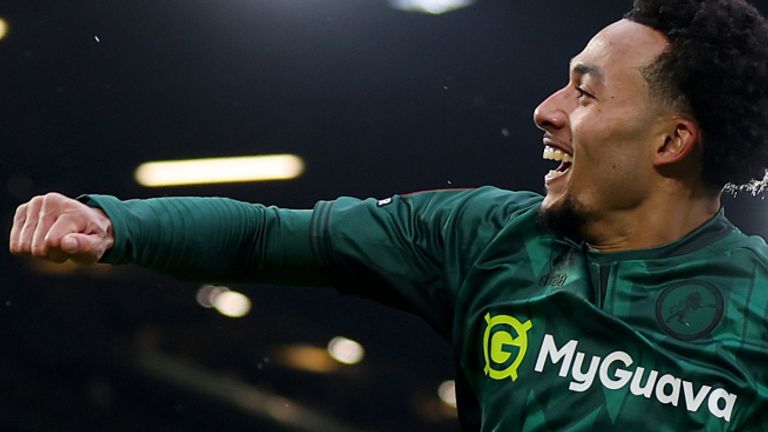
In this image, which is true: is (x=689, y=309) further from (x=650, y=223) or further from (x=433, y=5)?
(x=433, y=5)

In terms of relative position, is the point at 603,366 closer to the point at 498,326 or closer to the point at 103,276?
the point at 498,326

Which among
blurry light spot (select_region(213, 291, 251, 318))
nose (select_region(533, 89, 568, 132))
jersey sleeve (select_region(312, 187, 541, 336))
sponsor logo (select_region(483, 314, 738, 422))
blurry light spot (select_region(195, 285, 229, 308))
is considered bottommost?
blurry light spot (select_region(213, 291, 251, 318))

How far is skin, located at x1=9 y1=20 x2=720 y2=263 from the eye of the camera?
3.28 ft

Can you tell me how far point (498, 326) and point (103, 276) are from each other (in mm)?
1284

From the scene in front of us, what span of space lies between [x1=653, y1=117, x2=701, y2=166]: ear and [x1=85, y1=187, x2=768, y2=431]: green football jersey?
0.06m

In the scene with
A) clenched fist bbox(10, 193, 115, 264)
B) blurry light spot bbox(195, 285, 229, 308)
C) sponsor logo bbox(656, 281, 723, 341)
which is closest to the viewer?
clenched fist bbox(10, 193, 115, 264)

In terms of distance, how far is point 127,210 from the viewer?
91 centimetres

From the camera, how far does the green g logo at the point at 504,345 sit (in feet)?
3.09

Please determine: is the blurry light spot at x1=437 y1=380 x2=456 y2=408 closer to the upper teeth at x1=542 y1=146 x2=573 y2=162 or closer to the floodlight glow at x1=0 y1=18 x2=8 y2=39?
the floodlight glow at x1=0 y1=18 x2=8 y2=39

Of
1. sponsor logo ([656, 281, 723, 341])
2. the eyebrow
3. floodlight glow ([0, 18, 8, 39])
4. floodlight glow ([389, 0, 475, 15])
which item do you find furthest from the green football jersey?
floodlight glow ([0, 18, 8, 39])

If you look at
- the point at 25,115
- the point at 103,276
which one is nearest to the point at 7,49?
the point at 25,115

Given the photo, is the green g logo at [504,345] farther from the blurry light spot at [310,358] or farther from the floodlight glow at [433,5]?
the blurry light spot at [310,358]

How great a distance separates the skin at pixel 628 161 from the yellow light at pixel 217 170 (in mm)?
992

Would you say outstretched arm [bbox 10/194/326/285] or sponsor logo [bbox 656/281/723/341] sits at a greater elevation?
outstretched arm [bbox 10/194/326/285]
